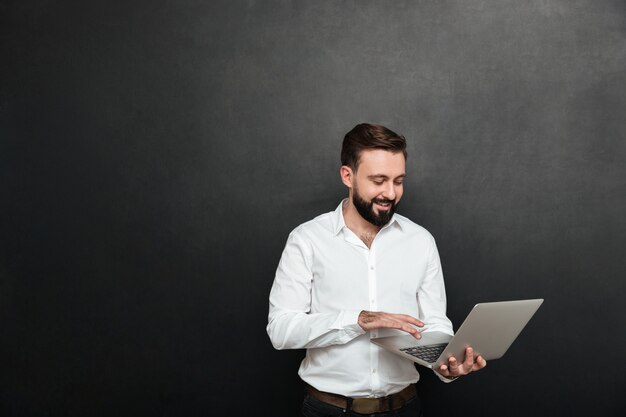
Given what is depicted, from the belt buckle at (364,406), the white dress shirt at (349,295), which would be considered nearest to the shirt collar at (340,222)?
the white dress shirt at (349,295)

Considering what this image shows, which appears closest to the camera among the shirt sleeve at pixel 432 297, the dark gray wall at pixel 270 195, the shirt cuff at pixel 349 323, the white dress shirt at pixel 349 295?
the shirt cuff at pixel 349 323

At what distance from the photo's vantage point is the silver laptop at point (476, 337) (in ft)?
5.91

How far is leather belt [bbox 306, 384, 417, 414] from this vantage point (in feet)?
7.08

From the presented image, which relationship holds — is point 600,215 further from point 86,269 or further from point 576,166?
point 86,269

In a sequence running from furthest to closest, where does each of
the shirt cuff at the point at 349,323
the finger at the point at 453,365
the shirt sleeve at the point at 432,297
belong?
1. the shirt sleeve at the point at 432,297
2. the shirt cuff at the point at 349,323
3. the finger at the point at 453,365

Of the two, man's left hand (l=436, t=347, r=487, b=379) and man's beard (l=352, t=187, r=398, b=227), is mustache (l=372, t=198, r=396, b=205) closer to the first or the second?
man's beard (l=352, t=187, r=398, b=227)

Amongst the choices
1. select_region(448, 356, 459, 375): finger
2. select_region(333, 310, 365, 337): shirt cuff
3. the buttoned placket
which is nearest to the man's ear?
the buttoned placket

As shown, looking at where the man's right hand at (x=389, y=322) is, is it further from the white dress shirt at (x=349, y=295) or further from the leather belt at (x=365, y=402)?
the leather belt at (x=365, y=402)

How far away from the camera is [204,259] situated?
3016 millimetres

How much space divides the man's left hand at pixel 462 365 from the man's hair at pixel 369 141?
751mm

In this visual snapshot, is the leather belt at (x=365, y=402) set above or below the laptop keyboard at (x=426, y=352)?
below

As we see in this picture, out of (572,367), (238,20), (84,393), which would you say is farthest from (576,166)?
(84,393)

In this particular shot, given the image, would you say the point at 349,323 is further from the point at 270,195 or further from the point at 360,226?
the point at 270,195

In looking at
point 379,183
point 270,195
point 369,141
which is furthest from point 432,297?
point 270,195
